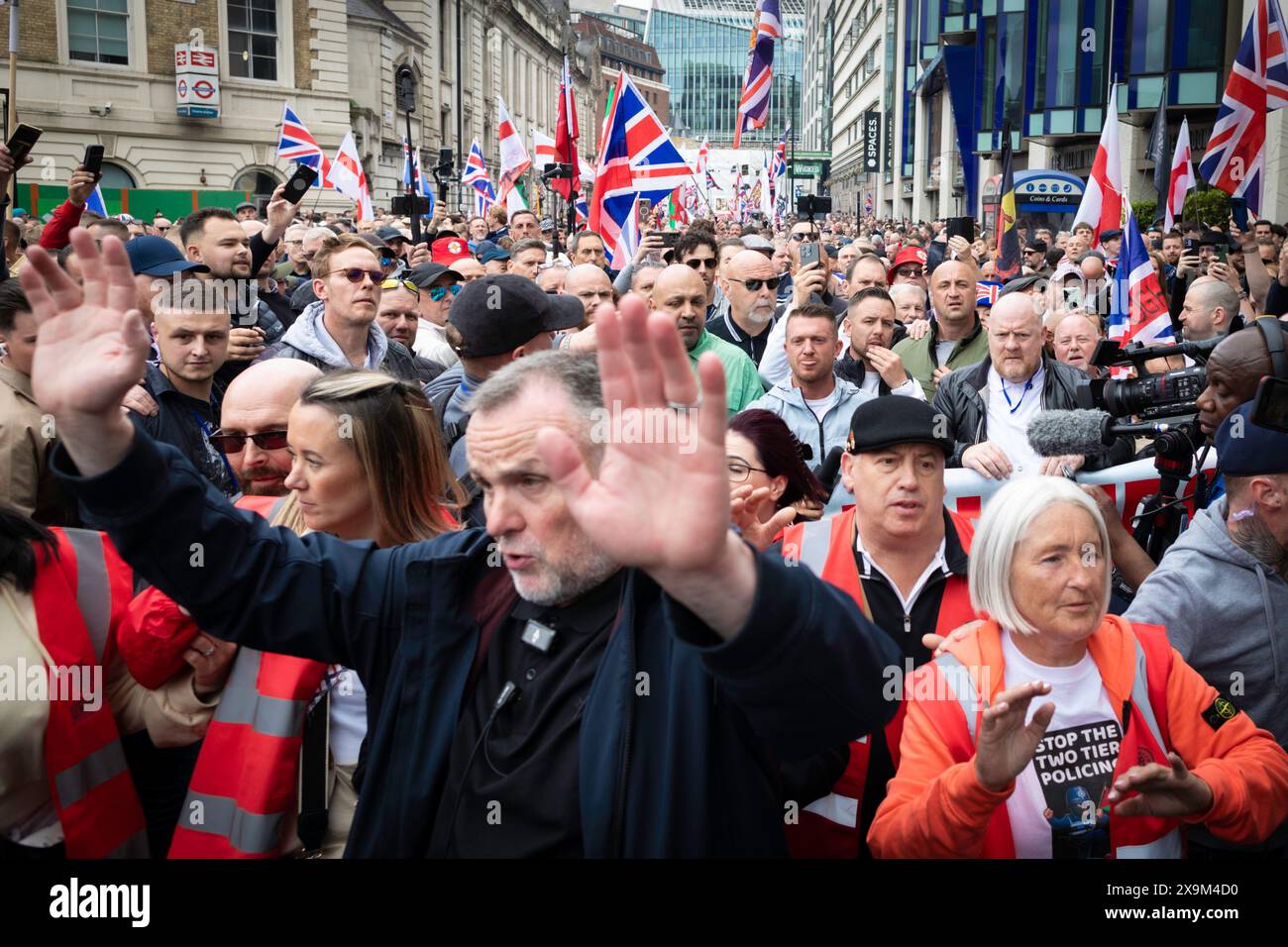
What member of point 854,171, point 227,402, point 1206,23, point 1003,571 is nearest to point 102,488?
point 227,402

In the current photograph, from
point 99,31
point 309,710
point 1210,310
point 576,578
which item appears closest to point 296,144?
point 1210,310

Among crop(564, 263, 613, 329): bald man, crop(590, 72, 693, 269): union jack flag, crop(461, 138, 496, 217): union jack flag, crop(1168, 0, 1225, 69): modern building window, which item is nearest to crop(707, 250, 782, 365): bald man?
crop(564, 263, 613, 329): bald man

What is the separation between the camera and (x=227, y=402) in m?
3.50

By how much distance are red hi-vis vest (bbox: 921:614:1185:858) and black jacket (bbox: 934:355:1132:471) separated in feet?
9.20

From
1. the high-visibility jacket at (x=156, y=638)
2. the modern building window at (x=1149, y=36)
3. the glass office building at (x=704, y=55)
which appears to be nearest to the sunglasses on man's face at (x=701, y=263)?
the high-visibility jacket at (x=156, y=638)

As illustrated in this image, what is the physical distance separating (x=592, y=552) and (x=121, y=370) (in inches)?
34.2

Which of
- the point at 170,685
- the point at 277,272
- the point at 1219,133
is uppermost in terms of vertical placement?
the point at 1219,133

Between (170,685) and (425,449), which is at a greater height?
(425,449)

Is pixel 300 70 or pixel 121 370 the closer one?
pixel 121 370

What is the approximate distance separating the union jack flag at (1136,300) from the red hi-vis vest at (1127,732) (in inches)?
221

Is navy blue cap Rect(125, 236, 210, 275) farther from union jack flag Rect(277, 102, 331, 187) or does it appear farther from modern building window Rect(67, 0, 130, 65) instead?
modern building window Rect(67, 0, 130, 65)

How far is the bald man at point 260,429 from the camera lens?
3.45m

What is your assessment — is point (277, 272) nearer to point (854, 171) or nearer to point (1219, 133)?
point (1219, 133)

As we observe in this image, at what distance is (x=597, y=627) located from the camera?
7.09 feet
